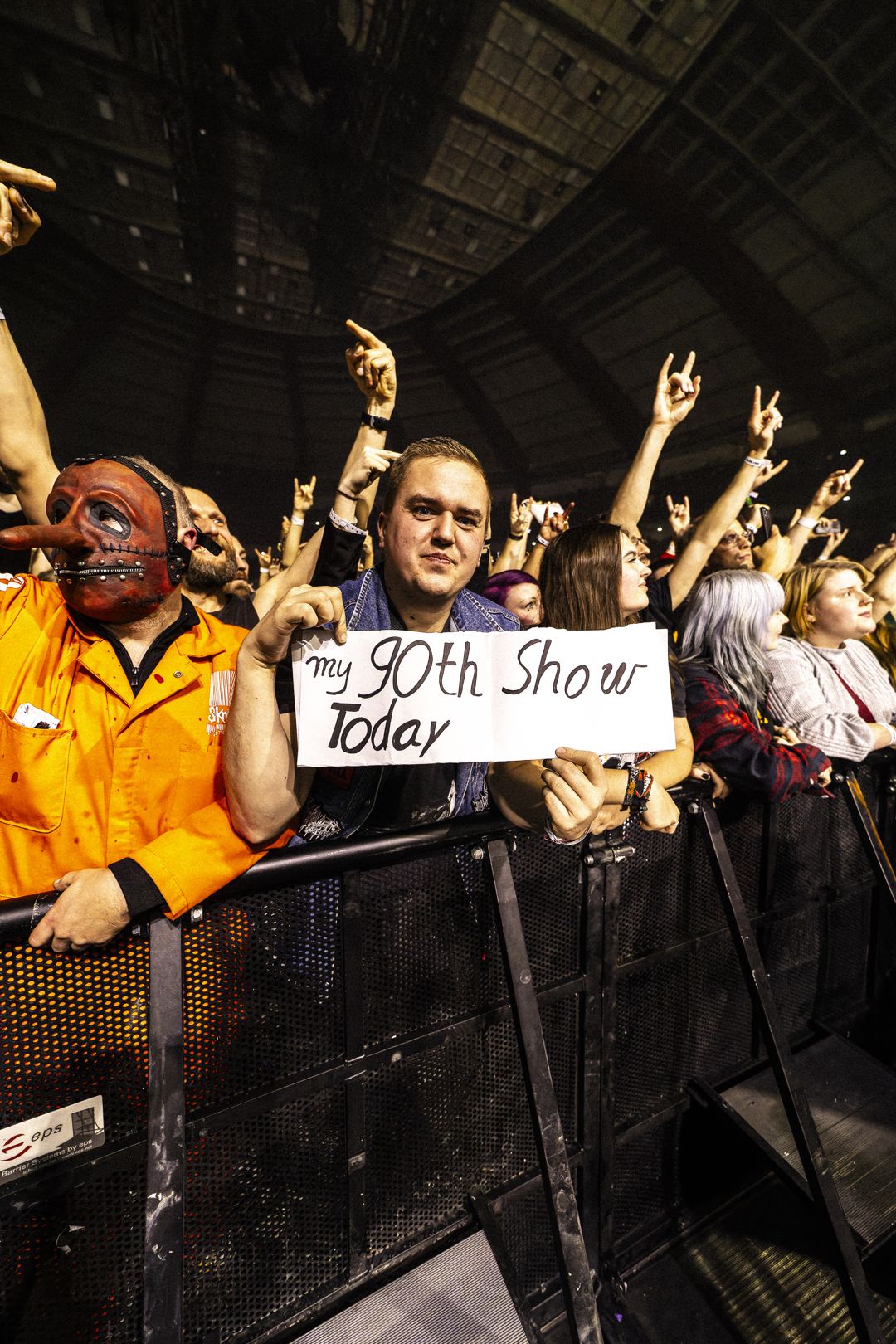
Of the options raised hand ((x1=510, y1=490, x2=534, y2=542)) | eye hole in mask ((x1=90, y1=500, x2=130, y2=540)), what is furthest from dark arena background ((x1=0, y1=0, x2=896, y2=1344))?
raised hand ((x1=510, y1=490, x2=534, y2=542))

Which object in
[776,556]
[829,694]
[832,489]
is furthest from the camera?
[832,489]

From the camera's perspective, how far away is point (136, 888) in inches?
39.2

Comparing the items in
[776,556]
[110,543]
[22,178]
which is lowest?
[110,543]

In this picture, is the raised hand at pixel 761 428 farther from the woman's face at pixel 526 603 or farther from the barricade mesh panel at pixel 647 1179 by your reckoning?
the barricade mesh panel at pixel 647 1179

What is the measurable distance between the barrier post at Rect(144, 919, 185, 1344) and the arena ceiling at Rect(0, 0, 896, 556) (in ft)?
32.9

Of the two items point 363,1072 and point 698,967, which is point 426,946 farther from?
point 698,967

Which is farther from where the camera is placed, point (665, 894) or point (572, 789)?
point (665, 894)

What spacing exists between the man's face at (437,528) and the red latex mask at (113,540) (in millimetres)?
631

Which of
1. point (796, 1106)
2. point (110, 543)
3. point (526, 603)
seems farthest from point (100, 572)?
point (796, 1106)

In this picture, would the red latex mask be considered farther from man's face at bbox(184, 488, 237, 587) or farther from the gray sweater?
the gray sweater

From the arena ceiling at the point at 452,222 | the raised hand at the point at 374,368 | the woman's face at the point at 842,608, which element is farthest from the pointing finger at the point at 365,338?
the arena ceiling at the point at 452,222

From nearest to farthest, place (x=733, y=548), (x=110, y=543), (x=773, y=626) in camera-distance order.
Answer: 1. (x=110, y=543)
2. (x=773, y=626)
3. (x=733, y=548)

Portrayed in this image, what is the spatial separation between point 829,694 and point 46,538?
3318 mm

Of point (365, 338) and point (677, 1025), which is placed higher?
point (365, 338)
